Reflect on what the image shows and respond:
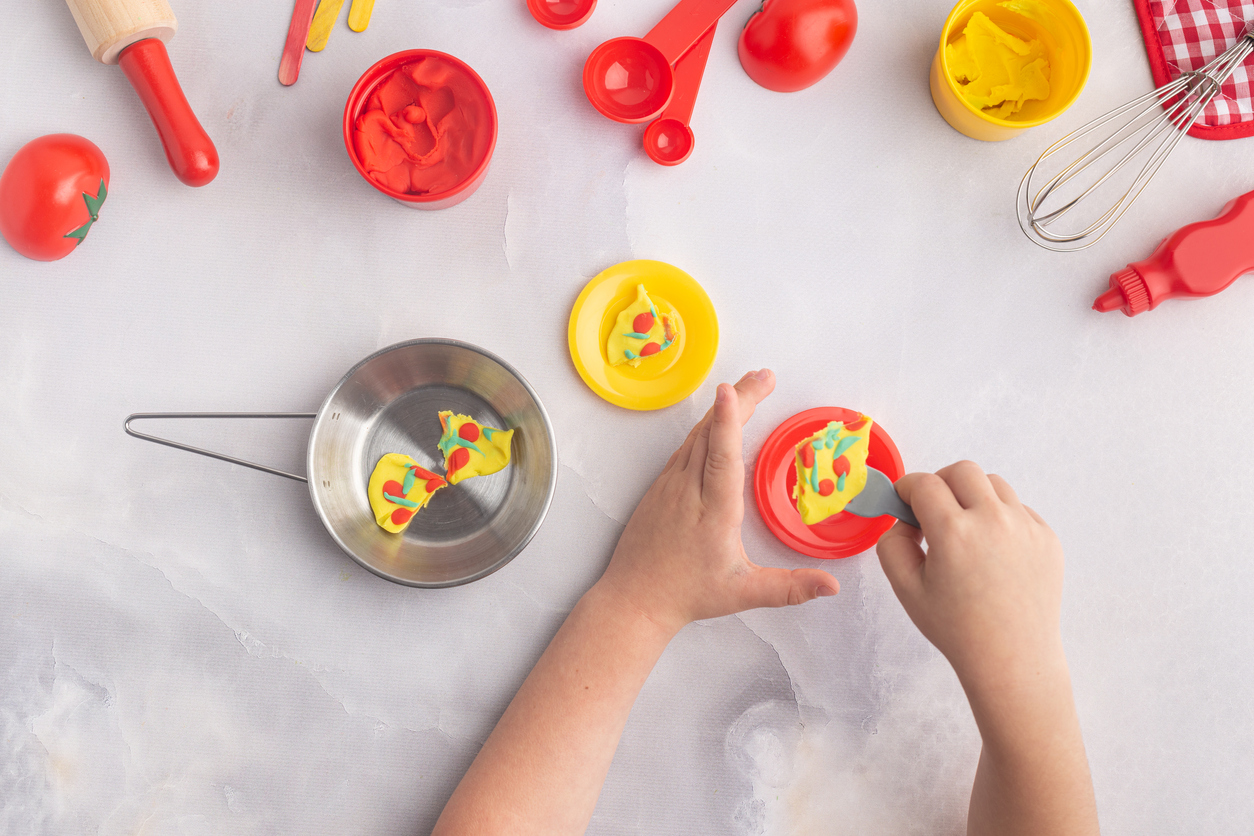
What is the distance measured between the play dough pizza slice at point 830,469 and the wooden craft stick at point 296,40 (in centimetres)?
72

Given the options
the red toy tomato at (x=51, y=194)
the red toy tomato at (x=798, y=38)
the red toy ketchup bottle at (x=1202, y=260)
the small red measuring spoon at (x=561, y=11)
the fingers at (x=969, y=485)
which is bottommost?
the red toy tomato at (x=51, y=194)

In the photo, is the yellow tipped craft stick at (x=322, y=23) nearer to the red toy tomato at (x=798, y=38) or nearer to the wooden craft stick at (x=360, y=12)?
the wooden craft stick at (x=360, y=12)

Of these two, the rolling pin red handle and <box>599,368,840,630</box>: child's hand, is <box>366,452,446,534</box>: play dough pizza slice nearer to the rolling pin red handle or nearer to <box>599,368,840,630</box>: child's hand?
<box>599,368,840,630</box>: child's hand

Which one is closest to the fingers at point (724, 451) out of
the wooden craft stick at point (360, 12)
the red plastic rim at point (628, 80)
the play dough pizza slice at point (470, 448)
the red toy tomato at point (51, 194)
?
the play dough pizza slice at point (470, 448)

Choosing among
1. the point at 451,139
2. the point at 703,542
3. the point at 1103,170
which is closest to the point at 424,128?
the point at 451,139

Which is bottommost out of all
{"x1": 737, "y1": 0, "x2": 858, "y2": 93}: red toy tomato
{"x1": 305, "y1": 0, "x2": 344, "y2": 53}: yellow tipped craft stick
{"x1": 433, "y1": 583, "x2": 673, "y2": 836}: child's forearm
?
{"x1": 433, "y1": 583, "x2": 673, "y2": 836}: child's forearm

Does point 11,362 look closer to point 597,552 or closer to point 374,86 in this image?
point 374,86

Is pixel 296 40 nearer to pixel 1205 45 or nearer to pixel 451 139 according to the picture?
pixel 451 139

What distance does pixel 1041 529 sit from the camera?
69 centimetres

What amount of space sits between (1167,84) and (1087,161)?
0.37 ft

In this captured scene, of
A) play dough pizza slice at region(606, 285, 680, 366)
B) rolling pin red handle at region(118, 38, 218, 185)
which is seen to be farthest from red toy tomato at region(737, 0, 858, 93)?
rolling pin red handle at region(118, 38, 218, 185)

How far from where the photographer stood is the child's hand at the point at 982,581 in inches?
25.9

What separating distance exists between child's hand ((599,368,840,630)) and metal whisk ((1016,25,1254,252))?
0.39 m

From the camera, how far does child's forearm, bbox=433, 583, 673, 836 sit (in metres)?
0.75
